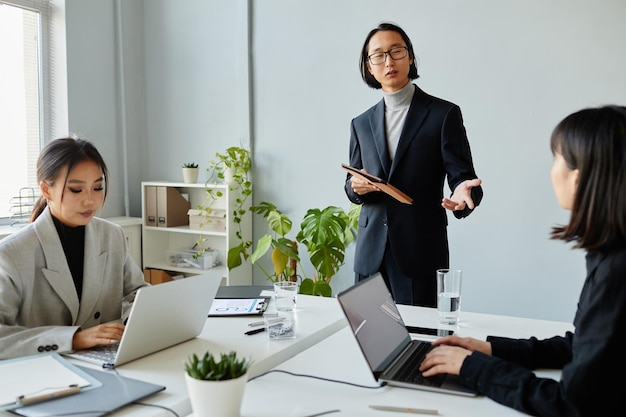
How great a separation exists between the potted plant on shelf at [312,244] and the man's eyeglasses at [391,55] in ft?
4.26

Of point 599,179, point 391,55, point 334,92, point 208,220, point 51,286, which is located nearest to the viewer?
point 599,179

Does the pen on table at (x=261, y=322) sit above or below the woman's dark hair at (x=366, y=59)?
below

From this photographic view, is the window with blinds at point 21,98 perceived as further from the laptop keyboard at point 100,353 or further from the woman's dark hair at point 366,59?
the laptop keyboard at point 100,353

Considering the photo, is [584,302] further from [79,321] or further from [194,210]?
[194,210]

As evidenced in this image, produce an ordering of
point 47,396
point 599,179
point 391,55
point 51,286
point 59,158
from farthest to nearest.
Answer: point 391,55, point 59,158, point 51,286, point 47,396, point 599,179

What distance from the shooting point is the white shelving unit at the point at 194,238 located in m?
3.97

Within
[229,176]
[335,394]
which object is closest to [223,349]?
[335,394]

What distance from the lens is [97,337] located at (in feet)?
4.88

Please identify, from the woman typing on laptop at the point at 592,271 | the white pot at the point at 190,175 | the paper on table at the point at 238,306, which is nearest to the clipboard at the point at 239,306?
the paper on table at the point at 238,306

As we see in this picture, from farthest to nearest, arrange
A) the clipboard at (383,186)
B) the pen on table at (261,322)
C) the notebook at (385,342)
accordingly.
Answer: the clipboard at (383,186) → the pen on table at (261,322) → the notebook at (385,342)

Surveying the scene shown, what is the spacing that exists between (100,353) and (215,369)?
514 millimetres

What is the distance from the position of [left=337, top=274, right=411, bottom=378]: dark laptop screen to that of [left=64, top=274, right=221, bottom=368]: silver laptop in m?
0.42

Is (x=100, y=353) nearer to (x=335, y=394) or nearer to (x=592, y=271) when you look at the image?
(x=335, y=394)

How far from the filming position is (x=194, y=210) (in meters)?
4.11
